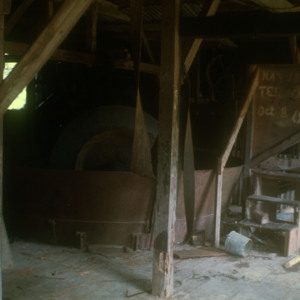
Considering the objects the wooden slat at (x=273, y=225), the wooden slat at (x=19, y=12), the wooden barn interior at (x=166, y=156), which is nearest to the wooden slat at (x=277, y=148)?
the wooden barn interior at (x=166, y=156)

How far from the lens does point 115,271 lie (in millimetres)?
4504

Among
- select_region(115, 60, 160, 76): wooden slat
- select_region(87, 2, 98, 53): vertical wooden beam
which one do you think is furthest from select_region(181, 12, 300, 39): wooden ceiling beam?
select_region(87, 2, 98, 53): vertical wooden beam

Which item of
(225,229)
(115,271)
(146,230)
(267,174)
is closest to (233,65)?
(267,174)

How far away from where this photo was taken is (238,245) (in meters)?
5.07

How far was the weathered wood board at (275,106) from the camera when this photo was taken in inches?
227

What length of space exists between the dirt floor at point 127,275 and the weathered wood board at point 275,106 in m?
1.62

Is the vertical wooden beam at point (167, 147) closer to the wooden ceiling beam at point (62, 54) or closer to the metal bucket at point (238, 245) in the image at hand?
the metal bucket at point (238, 245)

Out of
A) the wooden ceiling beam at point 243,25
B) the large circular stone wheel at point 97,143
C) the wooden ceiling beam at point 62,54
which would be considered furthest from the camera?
the large circular stone wheel at point 97,143

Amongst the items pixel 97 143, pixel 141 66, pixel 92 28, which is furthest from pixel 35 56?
pixel 97 143

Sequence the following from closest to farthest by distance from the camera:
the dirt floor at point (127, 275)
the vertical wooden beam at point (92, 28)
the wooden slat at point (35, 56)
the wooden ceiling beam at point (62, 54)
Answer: the wooden slat at point (35, 56) → the dirt floor at point (127, 275) → the wooden ceiling beam at point (62, 54) → the vertical wooden beam at point (92, 28)

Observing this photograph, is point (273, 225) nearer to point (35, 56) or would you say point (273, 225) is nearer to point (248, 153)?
point (248, 153)

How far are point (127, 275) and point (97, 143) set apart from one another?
2369 mm

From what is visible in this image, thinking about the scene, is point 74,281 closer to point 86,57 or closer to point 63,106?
point 86,57

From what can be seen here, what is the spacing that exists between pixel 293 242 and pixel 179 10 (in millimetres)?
3211
